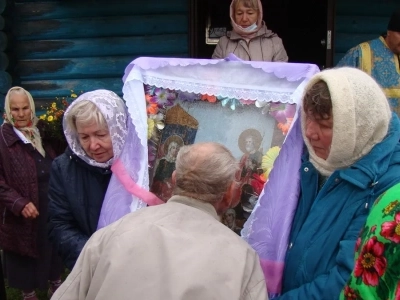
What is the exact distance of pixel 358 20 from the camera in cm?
595

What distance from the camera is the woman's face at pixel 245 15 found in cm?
378

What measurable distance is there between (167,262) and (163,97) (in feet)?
3.05

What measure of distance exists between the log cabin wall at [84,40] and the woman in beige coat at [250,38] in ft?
6.75

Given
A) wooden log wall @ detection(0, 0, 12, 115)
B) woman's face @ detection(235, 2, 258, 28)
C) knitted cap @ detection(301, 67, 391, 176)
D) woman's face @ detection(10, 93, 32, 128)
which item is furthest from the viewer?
wooden log wall @ detection(0, 0, 12, 115)

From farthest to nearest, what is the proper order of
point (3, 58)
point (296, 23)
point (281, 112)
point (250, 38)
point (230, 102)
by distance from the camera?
point (296, 23)
point (3, 58)
point (250, 38)
point (230, 102)
point (281, 112)

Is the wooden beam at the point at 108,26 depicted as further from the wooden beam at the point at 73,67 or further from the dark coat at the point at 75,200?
the dark coat at the point at 75,200

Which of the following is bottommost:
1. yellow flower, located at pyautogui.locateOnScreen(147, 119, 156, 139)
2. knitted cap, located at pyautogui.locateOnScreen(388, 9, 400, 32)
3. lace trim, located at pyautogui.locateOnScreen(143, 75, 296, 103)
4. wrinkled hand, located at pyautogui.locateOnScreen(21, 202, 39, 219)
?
wrinkled hand, located at pyautogui.locateOnScreen(21, 202, 39, 219)

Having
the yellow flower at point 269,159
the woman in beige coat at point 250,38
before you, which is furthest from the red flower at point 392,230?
the woman in beige coat at point 250,38

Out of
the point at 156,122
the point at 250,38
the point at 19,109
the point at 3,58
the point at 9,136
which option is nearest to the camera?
the point at 156,122

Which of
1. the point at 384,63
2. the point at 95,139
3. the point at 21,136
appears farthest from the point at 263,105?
the point at 21,136

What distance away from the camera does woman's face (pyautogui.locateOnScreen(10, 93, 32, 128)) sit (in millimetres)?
4109

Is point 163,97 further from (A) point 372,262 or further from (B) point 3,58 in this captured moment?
(B) point 3,58

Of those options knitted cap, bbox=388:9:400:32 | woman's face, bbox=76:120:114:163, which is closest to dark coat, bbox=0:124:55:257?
woman's face, bbox=76:120:114:163

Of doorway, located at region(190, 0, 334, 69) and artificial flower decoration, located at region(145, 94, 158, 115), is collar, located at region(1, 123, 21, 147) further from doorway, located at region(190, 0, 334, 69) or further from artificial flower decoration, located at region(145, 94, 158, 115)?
doorway, located at region(190, 0, 334, 69)
